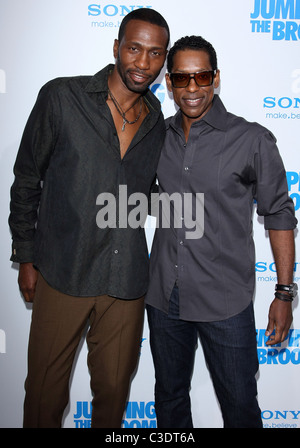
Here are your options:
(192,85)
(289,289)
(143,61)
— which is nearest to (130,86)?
(143,61)

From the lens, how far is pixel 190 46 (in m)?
1.72

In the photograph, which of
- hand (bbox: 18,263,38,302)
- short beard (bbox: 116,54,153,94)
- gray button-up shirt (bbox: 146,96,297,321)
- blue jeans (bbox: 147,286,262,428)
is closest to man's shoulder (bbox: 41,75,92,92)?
short beard (bbox: 116,54,153,94)

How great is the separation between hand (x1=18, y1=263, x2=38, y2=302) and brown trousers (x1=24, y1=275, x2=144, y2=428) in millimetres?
75

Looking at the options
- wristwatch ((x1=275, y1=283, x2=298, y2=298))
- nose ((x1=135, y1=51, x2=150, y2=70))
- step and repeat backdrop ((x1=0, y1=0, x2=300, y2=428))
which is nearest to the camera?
nose ((x1=135, y1=51, x2=150, y2=70))

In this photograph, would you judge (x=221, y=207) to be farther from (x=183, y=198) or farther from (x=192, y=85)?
(x=192, y=85)

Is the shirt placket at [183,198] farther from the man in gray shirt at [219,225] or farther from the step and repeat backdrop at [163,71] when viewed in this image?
the step and repeat backdrop at [163,71]

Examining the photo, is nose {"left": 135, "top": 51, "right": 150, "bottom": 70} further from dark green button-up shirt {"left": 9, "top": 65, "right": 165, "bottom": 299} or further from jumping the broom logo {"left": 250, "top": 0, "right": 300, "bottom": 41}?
jumping the broom logo {"left": 250, "top": 0, "right": 300, "bottom": 41}

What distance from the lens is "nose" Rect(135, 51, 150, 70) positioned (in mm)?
1666

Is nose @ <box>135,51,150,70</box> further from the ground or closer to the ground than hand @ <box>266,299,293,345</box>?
further from the ground

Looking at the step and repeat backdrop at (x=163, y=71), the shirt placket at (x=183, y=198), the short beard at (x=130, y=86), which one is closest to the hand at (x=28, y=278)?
the step and repeat backdrop at (x=163, y=71)

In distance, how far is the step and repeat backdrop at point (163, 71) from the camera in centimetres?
215

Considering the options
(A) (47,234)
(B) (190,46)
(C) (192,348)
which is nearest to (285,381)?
(C) (192,348)

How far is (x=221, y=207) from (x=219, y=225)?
8 centimetres

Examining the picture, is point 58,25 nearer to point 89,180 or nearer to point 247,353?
point 89,180
